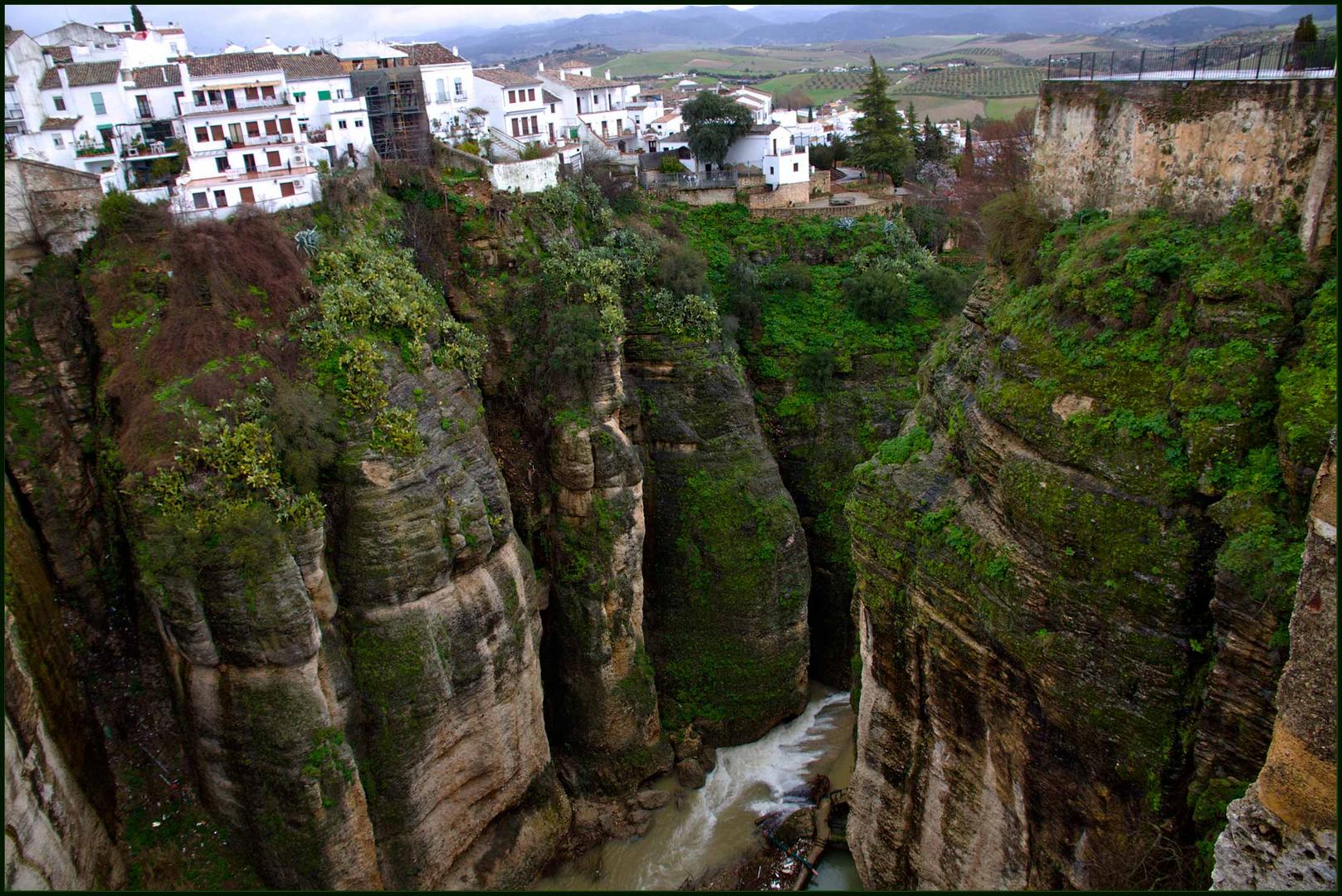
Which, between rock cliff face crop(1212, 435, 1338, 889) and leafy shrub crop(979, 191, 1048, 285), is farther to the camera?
leafy shrub crop(979, 191, 1048, 285)

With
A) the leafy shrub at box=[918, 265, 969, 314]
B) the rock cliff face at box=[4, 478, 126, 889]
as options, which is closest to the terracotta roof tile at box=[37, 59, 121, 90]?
the rock cliff face at box=[4, 478, 126, 889]

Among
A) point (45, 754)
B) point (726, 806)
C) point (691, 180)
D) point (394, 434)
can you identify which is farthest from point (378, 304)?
point (691, 180)

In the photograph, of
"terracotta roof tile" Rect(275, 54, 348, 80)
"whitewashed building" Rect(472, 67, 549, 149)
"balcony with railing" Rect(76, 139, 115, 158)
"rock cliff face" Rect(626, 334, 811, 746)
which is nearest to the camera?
A: "balcony with railing" Rect(76, 139, 115, 158)

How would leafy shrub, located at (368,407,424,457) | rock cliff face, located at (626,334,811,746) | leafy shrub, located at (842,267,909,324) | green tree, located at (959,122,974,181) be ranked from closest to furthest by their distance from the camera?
leafy shrub, located at (368,407,424,457) → rock cliff face, located at (626,334,811,746) → leafy shrub, located at (842,267,909,324) → green tree, located at (959,122,974,181)

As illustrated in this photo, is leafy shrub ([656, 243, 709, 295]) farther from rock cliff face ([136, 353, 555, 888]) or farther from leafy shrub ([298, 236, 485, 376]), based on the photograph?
rock cliff face ([136, 353, 555, 888])

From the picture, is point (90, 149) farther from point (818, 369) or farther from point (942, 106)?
point (942, 106)

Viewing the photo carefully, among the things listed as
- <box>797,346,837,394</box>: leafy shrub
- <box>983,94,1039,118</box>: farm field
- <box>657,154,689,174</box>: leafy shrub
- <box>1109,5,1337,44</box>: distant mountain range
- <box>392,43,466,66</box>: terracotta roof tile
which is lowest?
<box>797,346,837,394</box>: leafy shrub

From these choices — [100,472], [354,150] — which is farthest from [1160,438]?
[354,150]

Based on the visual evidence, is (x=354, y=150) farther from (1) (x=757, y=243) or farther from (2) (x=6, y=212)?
(1) (x=757, y=243)
